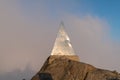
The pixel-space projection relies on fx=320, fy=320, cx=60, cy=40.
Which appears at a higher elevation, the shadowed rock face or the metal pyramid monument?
the metal pyramid monument

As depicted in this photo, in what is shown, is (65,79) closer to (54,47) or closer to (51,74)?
(51,74)

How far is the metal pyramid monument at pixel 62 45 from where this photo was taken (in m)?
93.4

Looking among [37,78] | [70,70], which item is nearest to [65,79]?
[70,70]

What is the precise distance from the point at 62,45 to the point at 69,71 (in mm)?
9047

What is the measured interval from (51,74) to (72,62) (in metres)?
6.79

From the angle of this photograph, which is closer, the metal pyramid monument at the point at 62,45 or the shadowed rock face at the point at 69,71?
the shadowed rock face at the point at 69,71

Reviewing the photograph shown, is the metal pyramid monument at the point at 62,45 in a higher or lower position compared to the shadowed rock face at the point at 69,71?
higher

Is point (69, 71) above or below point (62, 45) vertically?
below

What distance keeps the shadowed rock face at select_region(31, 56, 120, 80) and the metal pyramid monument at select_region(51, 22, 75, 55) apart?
1.99 m

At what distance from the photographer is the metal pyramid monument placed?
93375 millimetres

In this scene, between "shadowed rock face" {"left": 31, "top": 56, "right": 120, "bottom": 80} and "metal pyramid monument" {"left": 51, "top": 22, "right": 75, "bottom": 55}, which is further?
"metal pyramid monument" {"left": 51, "top": 22, "right": 75, "bottom": 55}

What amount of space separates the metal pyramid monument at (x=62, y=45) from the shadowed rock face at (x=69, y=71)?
199 centimetres

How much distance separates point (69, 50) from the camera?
93562mm

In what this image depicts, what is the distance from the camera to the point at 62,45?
94000 millimetres
